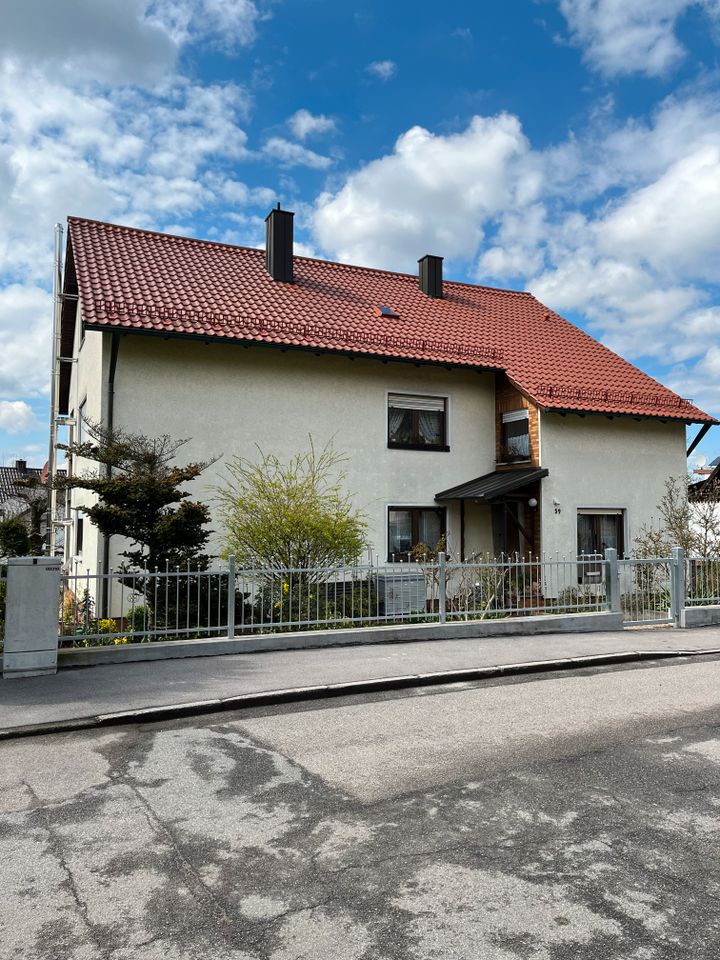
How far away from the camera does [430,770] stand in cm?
518

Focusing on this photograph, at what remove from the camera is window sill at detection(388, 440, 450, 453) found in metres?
16.8

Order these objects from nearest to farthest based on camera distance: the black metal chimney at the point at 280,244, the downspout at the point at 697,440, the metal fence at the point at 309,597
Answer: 1. the metal fence at the point at 309,597
2. the black metal chimney at the point at 280,244
3. the downspout at the point at 697,440

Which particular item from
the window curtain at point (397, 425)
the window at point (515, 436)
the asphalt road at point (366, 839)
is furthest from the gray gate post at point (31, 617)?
the window at point (515, 436)

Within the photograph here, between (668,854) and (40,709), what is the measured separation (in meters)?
5.37

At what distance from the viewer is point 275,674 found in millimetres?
8273

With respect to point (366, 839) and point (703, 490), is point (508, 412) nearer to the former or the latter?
point (703, 490)

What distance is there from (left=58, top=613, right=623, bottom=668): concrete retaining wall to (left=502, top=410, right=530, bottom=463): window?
18.7 ft

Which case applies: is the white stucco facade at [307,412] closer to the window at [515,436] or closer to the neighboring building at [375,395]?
the neighboring building at [375,395]

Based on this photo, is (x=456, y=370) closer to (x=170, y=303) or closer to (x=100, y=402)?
(x=170, y=303)

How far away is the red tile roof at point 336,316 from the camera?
1499 centimetres

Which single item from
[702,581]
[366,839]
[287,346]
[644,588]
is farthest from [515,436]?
[366,839]

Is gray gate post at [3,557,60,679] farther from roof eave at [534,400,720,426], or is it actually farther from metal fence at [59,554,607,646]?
roof eave at [534,400,720,426]

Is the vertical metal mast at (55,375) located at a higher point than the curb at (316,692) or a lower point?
higher

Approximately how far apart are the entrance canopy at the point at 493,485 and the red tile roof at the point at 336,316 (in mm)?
1570
